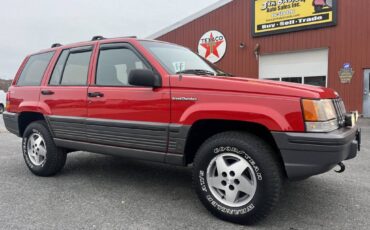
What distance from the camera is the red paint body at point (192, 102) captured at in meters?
2.76

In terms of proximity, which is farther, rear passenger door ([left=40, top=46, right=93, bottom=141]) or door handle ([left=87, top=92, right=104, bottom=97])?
rear passenger door ([left=40, top=46, right=93, bottom=141])

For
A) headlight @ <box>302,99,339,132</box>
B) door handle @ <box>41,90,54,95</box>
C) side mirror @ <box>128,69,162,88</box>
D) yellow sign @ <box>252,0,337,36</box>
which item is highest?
yellow sign @ <box>252,0,337,36</box>

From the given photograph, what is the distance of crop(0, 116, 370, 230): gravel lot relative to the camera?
2957mm

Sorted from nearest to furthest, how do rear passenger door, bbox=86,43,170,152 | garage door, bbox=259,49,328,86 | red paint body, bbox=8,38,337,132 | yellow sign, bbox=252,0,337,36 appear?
red paint body, bbox=8,38,337,132, rear passenger door, bbox=86,43,170,152, yellow sign, bbox=252,0,337,36, garage door, bbox=259,49,328,86

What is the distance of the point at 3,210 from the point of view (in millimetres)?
3260

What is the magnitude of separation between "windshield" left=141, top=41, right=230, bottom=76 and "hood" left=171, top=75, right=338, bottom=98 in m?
0.32

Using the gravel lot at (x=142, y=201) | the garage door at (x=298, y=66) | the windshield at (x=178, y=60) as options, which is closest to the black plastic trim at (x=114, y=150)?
the gravel lot at (x=142, y=201)

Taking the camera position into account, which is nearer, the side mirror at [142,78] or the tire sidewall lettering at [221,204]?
the tire sidewall lettering at [221,204]

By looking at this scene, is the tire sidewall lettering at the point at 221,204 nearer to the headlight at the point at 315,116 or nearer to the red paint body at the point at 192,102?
the red paint body at the point at 192,102

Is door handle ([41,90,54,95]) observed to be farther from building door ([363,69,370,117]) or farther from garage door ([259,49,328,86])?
building door ([363,69,370,117])

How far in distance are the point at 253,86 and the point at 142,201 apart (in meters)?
1.68

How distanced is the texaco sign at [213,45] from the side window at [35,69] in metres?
11.9

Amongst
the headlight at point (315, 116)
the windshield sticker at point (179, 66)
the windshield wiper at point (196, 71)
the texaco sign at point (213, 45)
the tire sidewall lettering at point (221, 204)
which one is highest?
the texaco sign at point (213, 45)

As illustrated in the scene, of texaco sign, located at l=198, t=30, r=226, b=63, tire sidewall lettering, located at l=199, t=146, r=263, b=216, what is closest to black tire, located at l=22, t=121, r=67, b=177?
tire sidewall lettering, located at l=199, t=146, r=263, b=216
